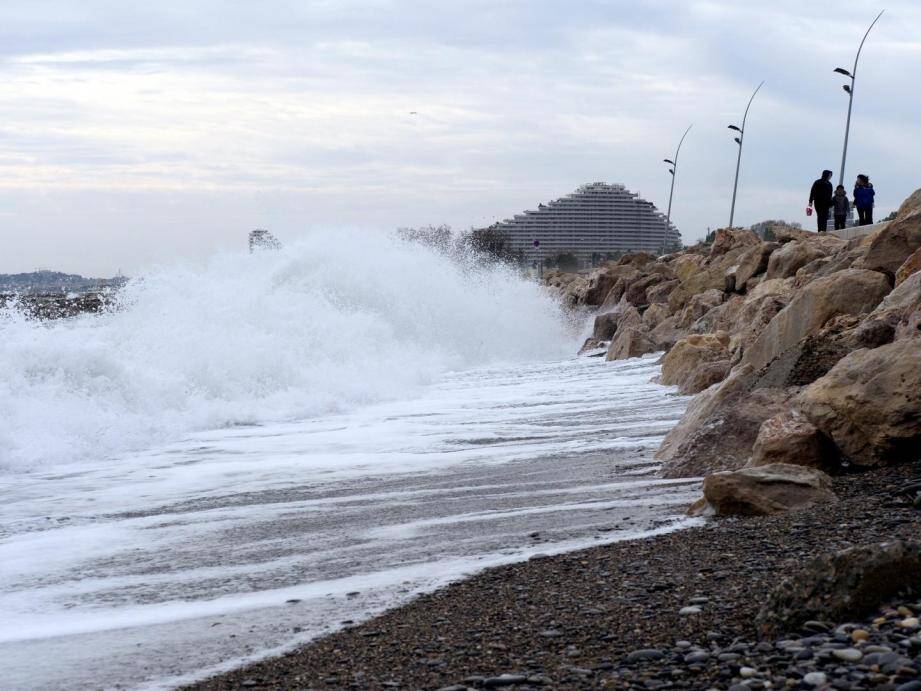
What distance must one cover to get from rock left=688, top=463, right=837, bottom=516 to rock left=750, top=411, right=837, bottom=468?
1.83ft

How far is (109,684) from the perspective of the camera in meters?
3.66

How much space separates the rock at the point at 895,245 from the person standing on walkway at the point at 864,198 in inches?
450

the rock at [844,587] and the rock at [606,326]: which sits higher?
the rock at [606,326]

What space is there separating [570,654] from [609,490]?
313 centimetres

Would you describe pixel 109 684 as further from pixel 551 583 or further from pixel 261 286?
pixel 261 286

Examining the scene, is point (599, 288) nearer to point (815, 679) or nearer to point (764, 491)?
point (764, 491)

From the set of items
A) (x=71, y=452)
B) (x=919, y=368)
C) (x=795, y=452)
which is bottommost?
(x=71, y=452)

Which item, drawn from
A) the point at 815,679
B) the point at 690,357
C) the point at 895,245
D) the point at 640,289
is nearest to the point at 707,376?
the point at 690,357

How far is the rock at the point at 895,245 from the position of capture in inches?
403

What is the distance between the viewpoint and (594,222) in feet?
350

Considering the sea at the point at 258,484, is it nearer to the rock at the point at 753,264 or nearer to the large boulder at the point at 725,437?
the large boulder at the point at 725,437

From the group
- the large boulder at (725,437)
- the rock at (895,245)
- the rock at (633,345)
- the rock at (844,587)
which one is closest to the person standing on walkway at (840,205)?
the rock at (633,345)

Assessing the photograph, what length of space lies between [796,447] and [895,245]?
5.18 m

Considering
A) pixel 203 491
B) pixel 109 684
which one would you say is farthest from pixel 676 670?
pixel 203 491
